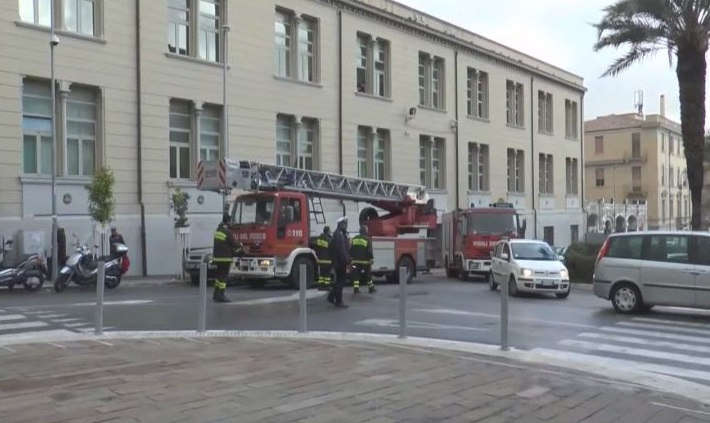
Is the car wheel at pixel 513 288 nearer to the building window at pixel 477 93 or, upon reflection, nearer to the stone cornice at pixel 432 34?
the stone cornice at pixel 432 34

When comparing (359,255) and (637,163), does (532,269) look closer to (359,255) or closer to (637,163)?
(359,255)

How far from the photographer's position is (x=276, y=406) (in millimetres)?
6379

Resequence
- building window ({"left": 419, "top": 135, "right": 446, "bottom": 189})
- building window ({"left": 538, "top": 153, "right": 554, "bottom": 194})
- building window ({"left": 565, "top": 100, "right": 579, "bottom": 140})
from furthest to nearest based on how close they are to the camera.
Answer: building window ({"left": 565, "top": 100, "right": 579, "bottom": 140})
building window ({"left": 538, "top": 153, "right": 554, "bottom": 194})
building window ({"left": 419, "top": 135, "right": 446, "bottom": 189})

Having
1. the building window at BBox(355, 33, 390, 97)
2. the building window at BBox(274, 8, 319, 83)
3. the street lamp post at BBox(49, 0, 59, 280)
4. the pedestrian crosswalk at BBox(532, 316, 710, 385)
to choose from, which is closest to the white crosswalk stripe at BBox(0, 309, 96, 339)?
the street lamp post at BBox(49, 0, 59, 280)

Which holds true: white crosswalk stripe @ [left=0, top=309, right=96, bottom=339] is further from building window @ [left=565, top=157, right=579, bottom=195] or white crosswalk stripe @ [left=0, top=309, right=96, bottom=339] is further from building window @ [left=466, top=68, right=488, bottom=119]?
building window @ [left=565, top=157, right=579, bottom=195]

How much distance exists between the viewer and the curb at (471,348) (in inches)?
316

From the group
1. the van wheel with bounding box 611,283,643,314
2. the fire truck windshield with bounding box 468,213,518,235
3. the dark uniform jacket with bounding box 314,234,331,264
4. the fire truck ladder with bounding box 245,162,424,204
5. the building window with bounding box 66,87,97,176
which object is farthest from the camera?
the fire truck windshield with bounding box 468,213,518,235

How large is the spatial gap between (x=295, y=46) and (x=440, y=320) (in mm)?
21039

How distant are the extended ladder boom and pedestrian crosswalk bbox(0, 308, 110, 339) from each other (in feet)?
25.2

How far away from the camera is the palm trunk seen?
24625mm

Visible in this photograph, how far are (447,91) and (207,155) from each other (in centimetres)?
1796

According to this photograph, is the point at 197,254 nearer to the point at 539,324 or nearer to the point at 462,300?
the point at 462,300

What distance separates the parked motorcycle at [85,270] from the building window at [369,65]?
715 inches

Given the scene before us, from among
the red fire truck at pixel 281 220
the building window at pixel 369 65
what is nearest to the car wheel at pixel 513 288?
the red fire truck at pixel 281 220
